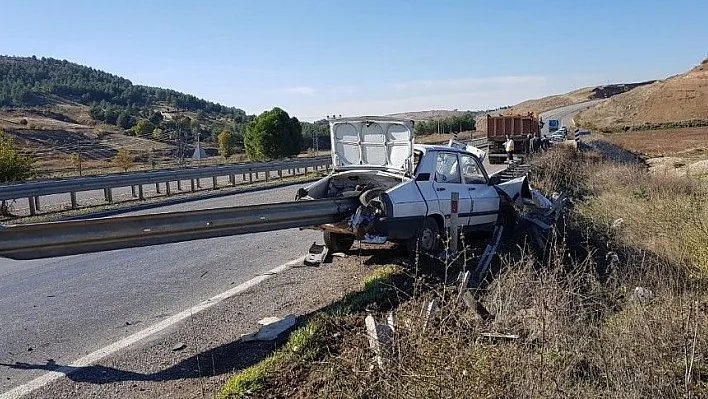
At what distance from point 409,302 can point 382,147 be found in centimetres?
322

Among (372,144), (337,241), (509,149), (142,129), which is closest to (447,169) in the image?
(372,144)

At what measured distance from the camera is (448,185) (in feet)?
27.7

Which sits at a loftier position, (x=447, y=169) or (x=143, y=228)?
(x=447, y=169)

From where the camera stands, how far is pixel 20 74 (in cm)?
14850

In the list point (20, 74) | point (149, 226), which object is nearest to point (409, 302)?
point (149, 226)

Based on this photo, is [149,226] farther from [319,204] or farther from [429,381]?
→ [429,381]

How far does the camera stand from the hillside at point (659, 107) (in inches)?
3050

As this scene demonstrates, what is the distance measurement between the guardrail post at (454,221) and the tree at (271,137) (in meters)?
39.2

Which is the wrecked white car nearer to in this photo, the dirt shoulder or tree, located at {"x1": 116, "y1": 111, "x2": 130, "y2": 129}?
the dirt shoulder

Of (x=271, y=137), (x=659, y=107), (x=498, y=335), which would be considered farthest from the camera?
(x=659, y=107)

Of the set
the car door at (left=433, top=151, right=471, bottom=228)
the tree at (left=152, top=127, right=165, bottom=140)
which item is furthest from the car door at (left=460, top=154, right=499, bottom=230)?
the tree at (left=152, top=127, right=165, bottom=140)

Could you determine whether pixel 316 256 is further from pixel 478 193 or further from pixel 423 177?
pixel 478 193

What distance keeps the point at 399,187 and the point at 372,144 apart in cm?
125

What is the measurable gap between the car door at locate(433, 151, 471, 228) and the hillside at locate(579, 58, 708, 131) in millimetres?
70358
